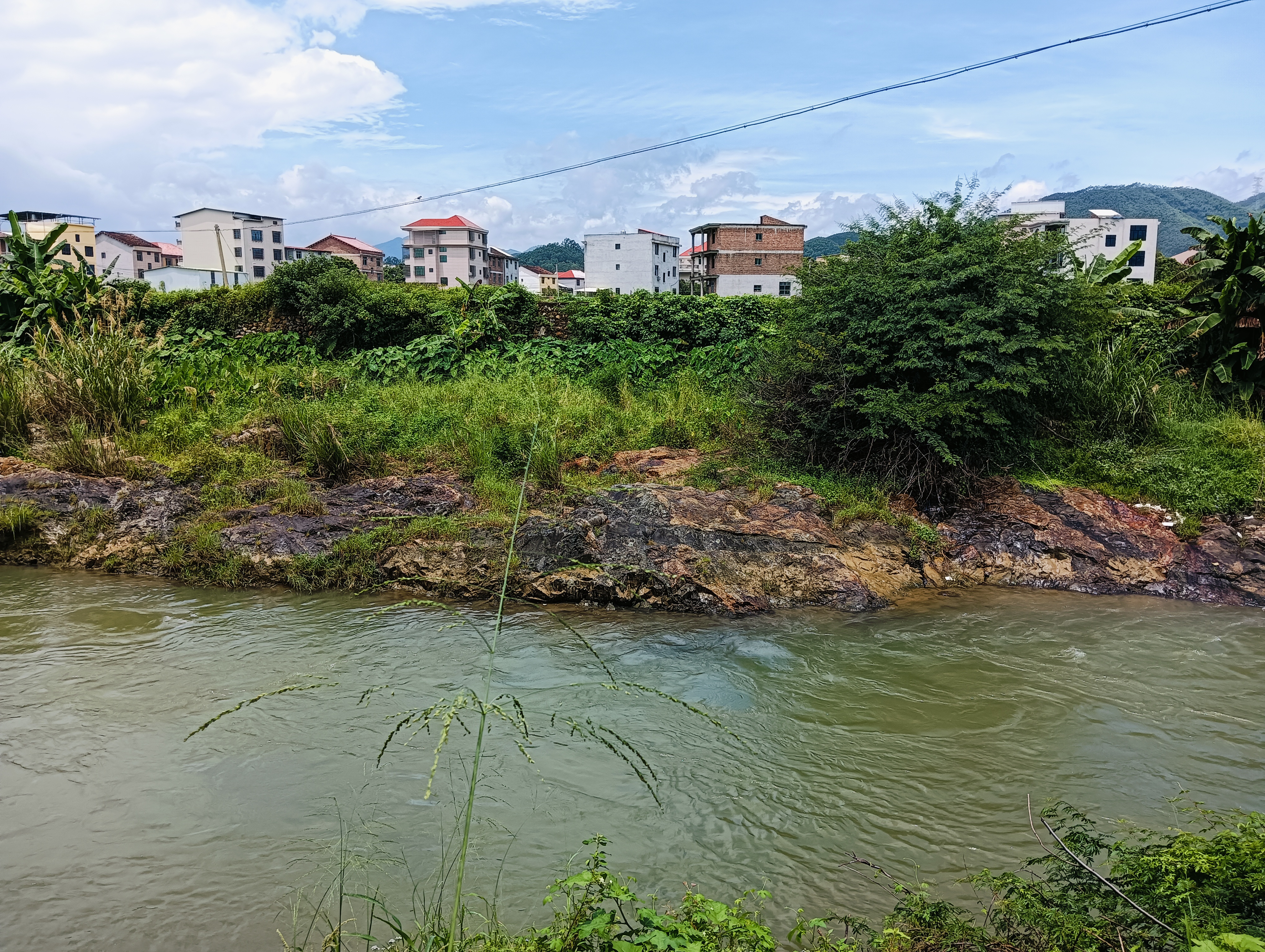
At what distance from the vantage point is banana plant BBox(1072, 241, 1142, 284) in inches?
488

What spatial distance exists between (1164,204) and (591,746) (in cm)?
15265

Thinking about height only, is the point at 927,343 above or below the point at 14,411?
above

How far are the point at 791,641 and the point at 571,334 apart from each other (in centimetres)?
→ 944

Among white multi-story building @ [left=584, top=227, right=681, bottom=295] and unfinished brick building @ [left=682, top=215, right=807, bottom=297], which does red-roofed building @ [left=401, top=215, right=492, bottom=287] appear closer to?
white multi-story building @ [left=584, top=227, right=681, bottom=295]

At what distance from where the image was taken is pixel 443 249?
254 ft

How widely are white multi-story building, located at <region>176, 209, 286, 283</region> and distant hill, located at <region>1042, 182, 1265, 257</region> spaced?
94.2 meters

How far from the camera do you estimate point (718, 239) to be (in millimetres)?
57250

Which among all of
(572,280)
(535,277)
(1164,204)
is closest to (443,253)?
(535,277)

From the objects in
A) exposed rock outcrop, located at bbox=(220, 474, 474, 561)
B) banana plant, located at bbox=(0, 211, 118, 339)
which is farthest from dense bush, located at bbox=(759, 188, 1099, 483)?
banana plant, located at bbox=(0, 211, 118, 339)

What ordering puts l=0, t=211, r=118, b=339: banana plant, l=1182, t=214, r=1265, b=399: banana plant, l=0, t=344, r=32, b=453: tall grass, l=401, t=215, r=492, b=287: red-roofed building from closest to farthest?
1. l=0, t=344, r=32, b=453: tall grass
2. l=1182, t=214, r=1265, b=399: banana plant
3. l=0, t=211, r=118, b=339: banana plant
4. l=401, t=215, r=492, b=287: red-roofed building

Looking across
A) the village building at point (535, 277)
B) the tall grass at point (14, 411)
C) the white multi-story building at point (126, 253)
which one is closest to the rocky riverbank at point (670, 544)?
the tall grass at point (14, 411)

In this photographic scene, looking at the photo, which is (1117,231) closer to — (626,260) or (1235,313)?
(626,260)

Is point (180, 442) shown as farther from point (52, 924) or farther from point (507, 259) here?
point (507, 259)

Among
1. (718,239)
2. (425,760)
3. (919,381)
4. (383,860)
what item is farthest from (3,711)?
(718,239)
